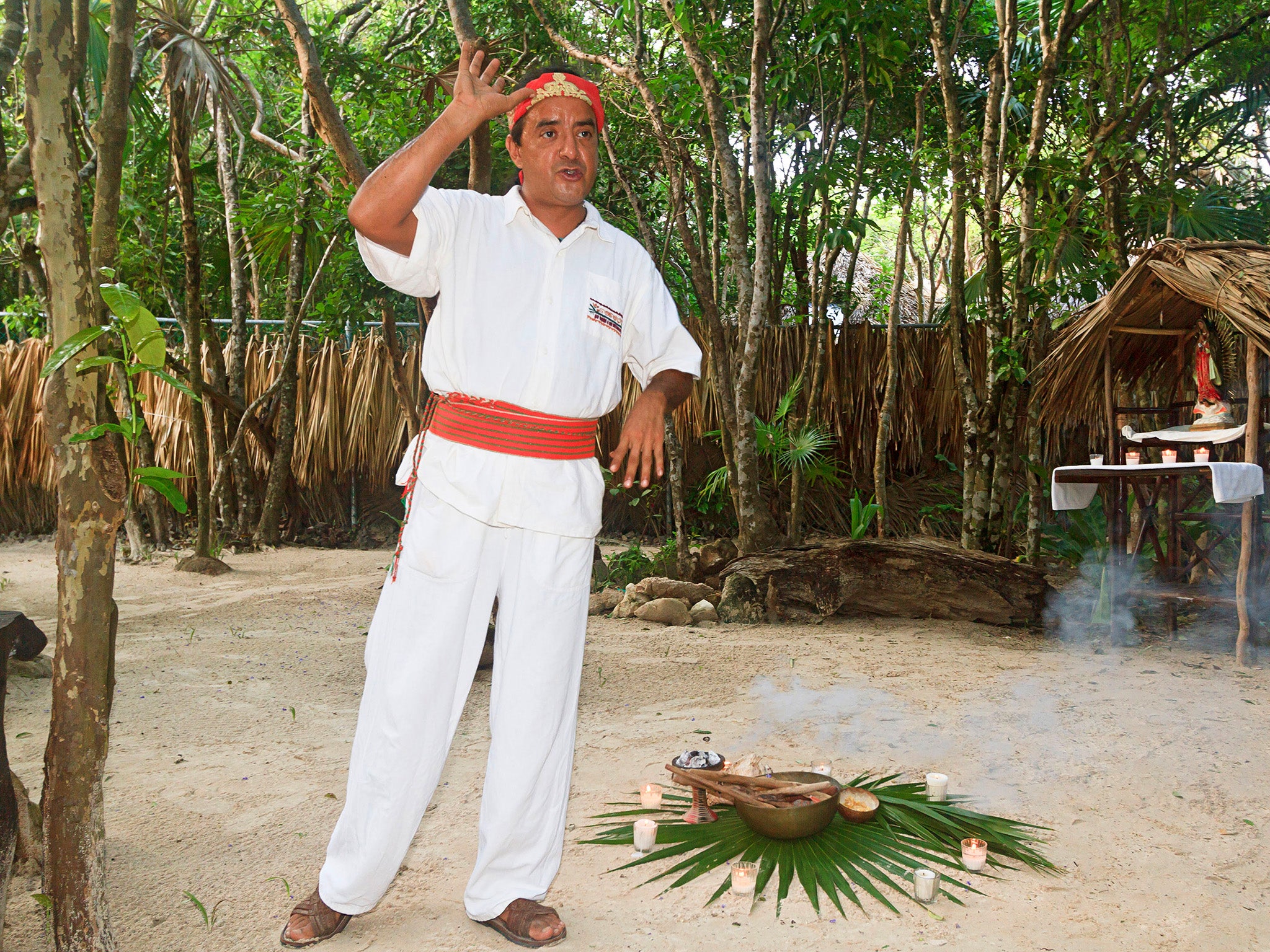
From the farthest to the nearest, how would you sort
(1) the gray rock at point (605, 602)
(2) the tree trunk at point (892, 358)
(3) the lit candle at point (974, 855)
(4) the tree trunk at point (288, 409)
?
1. (4) the tree trunk at point (288, 409)
2. (2) the tree trunk at point (892, 358)
3. (1) the gray rock at point (605, 602)
4. (3) the lit candle at point (974, 855)

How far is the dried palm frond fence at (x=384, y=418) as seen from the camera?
26.1 feet

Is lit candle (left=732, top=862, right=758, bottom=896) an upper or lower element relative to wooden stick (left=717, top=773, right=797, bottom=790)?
lower

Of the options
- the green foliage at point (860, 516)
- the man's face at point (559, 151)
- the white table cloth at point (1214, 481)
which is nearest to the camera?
the man's face at point (559, 151)

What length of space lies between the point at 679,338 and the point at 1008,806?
65.5 inches

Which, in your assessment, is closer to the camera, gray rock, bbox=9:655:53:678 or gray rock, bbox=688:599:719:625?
gray rock, bbox=9:655:53:678

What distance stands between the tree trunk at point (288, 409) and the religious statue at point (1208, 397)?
5696 mm

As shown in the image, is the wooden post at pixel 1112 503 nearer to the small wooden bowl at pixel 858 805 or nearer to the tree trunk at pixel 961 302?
the tree trunk at pixel 961 302

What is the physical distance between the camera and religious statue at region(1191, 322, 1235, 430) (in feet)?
15.8

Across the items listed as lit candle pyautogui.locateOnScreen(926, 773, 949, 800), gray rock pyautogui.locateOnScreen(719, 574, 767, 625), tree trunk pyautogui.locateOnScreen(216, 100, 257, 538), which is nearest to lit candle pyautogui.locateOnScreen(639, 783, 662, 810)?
lit candle pyautogui.locateOnScreen(926, 773, 949, 800)

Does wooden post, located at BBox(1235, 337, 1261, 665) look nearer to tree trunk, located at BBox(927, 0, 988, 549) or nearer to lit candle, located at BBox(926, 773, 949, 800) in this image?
tree trunk, located at BBox(927, 0, 988, 549)

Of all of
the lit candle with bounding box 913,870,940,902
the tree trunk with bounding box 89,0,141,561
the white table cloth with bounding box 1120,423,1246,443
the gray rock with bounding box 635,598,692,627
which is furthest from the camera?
the gray rock with bounding box 635,598,692,627

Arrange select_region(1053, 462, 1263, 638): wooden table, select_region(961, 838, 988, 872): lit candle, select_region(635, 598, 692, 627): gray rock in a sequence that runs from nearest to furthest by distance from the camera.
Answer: select_region(961, 838, 988, 872): lit candle, select_region(1053, 462, 1263, 638): wooden table, select_region(635, 598, 692, 627): gray rock

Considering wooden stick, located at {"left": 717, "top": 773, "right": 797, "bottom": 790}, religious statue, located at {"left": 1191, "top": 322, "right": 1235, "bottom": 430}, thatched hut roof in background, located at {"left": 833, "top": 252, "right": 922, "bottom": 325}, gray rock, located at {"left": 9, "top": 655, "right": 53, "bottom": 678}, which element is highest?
thatched hut roof in background, located at {"left": 833, "top": 252, "right": 922, "bottom": 325}

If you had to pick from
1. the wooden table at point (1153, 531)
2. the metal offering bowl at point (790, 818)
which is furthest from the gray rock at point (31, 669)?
the wooden table at point (1153, 531)
